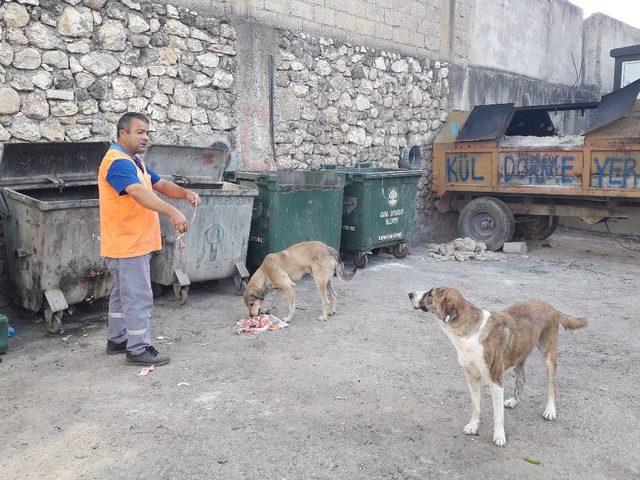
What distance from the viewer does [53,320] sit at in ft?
17.1

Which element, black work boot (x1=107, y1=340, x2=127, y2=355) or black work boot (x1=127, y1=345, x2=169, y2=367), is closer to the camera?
black work boot (x1=127, y1=345, x2=169, y2=367)

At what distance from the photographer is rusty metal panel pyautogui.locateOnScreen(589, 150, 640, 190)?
27.0ft

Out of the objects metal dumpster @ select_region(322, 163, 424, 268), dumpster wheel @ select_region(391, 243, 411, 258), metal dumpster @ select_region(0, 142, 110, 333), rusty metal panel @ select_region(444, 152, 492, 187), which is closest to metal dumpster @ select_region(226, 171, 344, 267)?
metal dumpster @ select_region(322, 163, 424, 268)

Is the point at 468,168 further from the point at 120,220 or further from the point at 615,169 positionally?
the point at 120,220

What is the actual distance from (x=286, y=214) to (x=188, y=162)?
133 centimetres

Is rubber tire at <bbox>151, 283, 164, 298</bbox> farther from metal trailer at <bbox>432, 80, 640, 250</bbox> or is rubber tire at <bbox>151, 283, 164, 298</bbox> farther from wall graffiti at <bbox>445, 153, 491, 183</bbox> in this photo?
wall graffiti at <bbox>445, 153, 491, 183</bbox>

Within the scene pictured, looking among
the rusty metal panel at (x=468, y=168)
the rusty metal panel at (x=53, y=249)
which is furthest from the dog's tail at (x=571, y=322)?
the rusty metal panel at (x=468, y=168)

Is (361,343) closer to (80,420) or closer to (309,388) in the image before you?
(309,388)

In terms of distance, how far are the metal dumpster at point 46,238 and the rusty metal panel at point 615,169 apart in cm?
682

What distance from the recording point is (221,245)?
6359mm

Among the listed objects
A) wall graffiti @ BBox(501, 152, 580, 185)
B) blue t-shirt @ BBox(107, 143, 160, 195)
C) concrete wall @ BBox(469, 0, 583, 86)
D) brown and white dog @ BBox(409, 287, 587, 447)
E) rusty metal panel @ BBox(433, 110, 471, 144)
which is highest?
concrete wall @ BBox(469, 0, 583, 86)

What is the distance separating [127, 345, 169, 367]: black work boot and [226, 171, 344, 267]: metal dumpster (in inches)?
99.2

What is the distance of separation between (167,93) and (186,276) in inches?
101

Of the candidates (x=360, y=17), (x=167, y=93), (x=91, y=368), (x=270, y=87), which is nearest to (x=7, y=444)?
(x=91, y=368)
